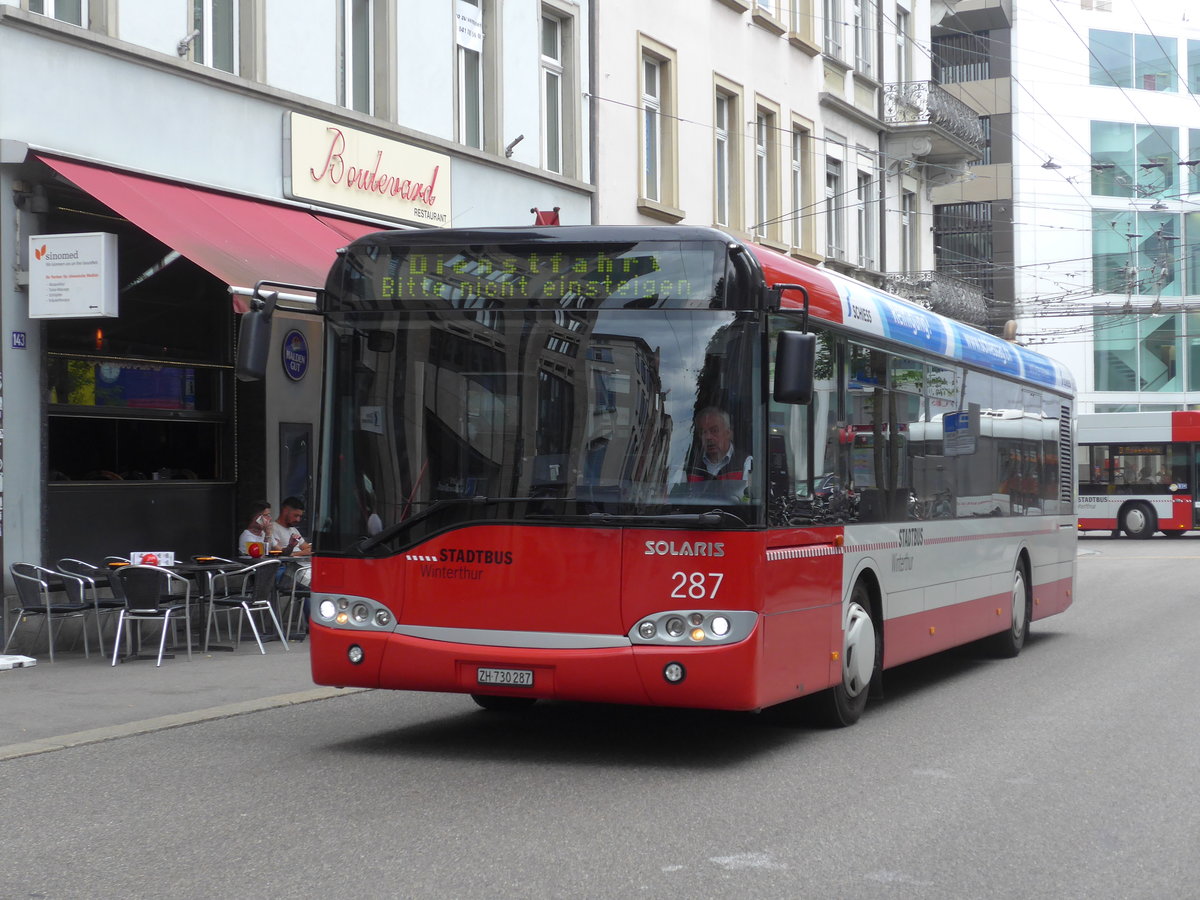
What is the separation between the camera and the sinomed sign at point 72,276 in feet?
44.9

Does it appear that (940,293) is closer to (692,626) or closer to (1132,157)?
(692,626)

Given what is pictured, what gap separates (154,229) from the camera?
543 inches

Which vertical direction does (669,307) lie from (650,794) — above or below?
above

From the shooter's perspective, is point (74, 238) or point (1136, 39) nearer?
point (74, 238)

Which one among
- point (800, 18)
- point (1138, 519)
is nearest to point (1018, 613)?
point (800, 18)

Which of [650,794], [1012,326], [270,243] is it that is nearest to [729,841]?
[650,794]

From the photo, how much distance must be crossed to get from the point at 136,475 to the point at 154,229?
3068mm

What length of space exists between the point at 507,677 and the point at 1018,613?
24.6 ft

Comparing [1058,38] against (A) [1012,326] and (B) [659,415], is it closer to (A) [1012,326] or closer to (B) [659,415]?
(A) [1012,326]

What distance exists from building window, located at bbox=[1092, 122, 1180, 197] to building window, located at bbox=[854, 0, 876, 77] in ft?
103

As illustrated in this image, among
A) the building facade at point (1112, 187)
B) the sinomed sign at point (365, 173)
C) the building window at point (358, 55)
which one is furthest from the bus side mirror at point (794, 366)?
the building facade at point (1112, 187)

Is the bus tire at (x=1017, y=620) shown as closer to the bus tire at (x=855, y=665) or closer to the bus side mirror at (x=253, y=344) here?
the bus tire at (x=855, y=665)

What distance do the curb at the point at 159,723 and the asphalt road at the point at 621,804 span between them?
14 centimetres

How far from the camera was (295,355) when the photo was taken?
1819 cm
